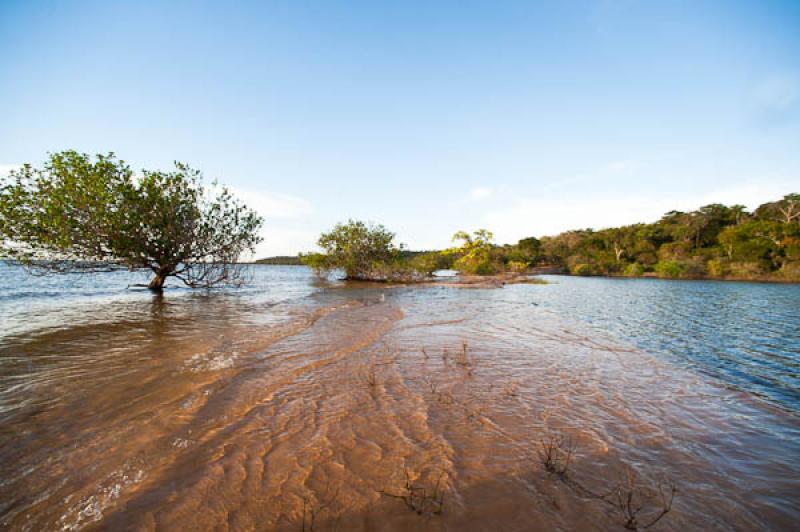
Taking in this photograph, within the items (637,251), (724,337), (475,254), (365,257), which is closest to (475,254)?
(475,254)

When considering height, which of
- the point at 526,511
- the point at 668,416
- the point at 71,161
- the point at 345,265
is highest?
the point at 71,161

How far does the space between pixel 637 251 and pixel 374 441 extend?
89245 millimetres

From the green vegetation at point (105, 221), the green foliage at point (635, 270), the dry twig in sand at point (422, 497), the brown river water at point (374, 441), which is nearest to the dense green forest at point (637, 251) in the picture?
the green foliage at point (635, 270)

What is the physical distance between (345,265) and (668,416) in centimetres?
3636

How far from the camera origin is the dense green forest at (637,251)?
1531 inches

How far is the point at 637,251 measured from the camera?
2862 inches

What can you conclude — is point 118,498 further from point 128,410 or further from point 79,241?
point 79,241

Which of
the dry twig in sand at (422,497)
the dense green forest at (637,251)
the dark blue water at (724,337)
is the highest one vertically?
the dense green forest at (637,251)

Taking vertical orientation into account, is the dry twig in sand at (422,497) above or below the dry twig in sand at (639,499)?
above

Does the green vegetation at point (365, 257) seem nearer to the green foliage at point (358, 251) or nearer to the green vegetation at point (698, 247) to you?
the green foliage at point (358, 251)

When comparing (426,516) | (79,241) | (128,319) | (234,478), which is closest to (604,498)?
(426,516)

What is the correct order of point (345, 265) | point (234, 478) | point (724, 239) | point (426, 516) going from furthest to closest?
1. point (724, 239)
2. point (345, 265)
3. point (234, 478)
4. point (426, 516)

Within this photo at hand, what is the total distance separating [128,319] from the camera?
42.8ft

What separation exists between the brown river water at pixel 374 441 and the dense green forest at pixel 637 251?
3043 cm
